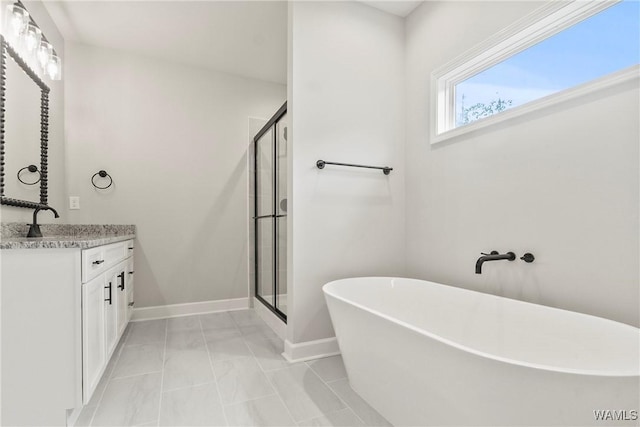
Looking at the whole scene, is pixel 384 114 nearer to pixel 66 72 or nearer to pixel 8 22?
pixel 8 22

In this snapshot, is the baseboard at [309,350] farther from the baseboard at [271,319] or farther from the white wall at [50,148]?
the white wall at [50,148]

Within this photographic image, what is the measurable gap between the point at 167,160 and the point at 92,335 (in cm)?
213

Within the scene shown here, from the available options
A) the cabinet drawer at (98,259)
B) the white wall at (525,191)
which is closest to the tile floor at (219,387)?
the cabinet drawer at (98,259)

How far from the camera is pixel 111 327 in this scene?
193cm

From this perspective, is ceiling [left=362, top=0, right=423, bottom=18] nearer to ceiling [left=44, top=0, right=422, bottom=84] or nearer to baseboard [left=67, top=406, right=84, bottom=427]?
ceiling [left=44, top=0, right=422, bottom=84]

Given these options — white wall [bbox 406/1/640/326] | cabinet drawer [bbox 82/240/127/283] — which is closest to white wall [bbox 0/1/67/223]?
cabinet drawer [bbox 82/240/127/283]

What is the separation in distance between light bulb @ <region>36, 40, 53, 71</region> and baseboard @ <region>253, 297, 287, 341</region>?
260cm

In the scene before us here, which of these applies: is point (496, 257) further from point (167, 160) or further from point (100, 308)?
point (167, 160)

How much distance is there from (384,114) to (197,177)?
2065mm

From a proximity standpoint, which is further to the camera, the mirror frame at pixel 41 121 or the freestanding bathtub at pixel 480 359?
the mirror frame at pixel 41 121

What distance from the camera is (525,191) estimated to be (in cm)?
175

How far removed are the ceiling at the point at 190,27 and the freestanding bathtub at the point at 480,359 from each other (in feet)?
7.58

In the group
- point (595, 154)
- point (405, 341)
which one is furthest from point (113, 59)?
point (595, 154)

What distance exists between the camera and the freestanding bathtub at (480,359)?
2.78ft
